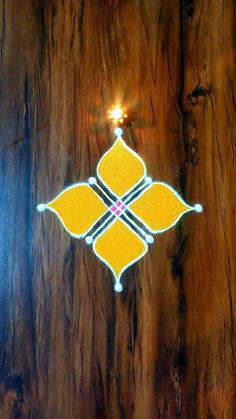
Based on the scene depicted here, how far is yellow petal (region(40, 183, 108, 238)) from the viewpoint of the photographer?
0.99 meters

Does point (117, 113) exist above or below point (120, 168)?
above

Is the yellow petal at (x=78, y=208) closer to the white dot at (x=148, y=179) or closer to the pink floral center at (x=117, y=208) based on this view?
the pink floral center at (x=117, y=208)

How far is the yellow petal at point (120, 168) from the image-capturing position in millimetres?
1001

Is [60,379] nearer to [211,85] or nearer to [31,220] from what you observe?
[31,220]

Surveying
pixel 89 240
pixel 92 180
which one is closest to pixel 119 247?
pixel 89 240

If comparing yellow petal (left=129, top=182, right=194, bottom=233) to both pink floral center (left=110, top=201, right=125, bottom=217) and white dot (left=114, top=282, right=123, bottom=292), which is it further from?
white dot (left=114, top=282, right=123, bottom=292)

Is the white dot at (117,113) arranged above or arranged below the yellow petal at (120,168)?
above

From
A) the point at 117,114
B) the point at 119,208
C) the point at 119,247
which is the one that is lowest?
the point at 119,247

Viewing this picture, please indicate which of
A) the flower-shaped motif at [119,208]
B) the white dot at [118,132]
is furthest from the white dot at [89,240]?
the white dot at [118,132]

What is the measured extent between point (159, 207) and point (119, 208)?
104 mm

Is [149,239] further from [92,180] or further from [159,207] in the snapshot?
[92,180]

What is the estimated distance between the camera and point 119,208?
0.99m

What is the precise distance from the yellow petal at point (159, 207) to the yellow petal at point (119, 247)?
0.05 m

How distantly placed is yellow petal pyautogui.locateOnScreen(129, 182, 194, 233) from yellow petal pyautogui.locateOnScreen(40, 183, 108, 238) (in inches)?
3.7
